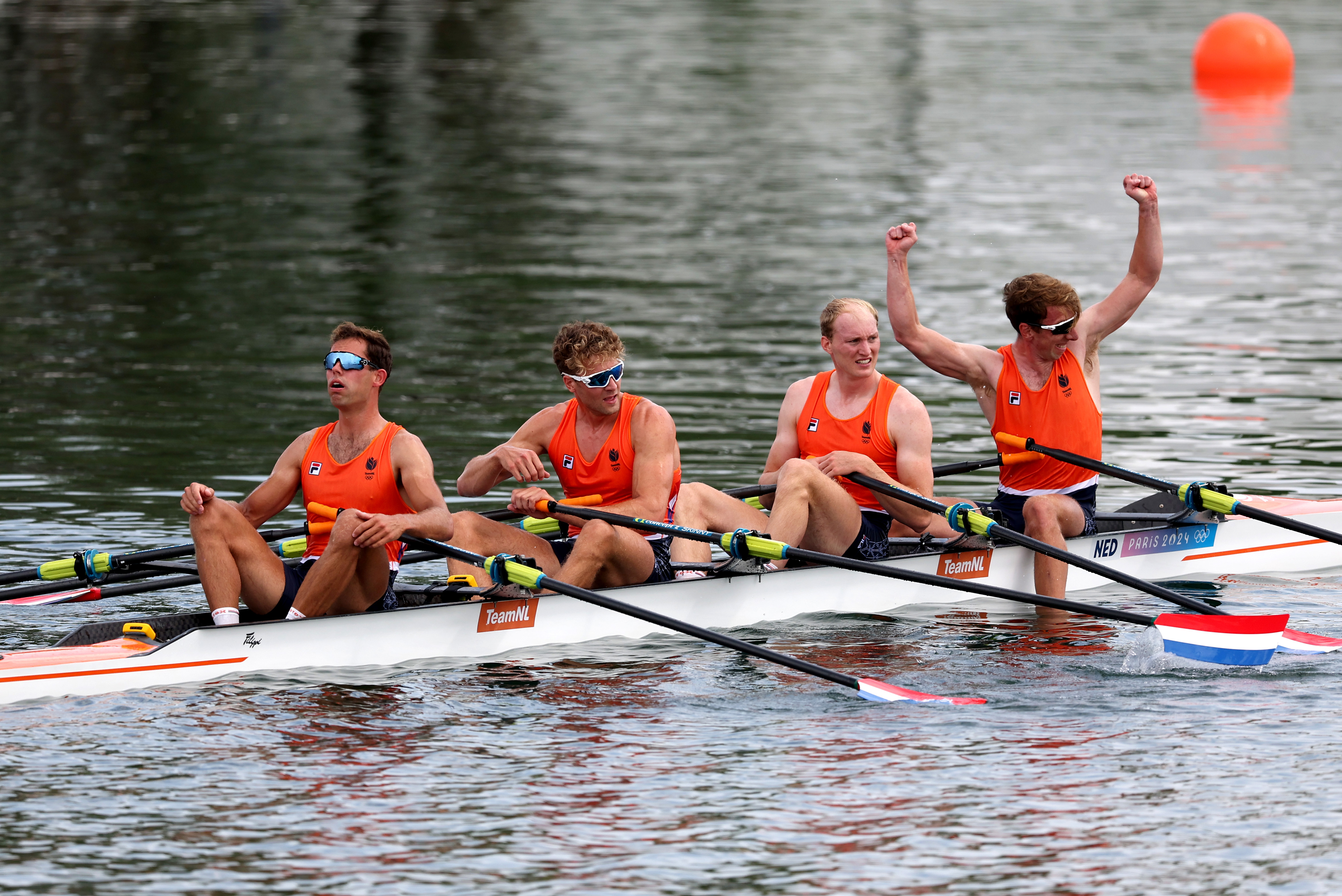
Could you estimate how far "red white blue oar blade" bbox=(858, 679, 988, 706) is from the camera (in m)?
8.55

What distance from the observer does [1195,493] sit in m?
10.8

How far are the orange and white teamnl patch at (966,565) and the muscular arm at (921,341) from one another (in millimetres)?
915

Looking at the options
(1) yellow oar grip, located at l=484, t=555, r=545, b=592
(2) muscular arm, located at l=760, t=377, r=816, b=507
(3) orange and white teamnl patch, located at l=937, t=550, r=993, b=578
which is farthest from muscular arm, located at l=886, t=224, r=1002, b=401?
(1) yellow oar grip, located at l=484, t=555, r=545, b=592

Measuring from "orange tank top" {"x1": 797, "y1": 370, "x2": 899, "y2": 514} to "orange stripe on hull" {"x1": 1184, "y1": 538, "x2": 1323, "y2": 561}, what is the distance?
212cm

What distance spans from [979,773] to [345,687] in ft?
9.49

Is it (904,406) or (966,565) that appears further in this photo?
(966,565)

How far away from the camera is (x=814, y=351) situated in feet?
61.1

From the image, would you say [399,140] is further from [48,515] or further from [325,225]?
[48,515]

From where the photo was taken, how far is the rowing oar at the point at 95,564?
920cm

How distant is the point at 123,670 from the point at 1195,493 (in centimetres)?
586

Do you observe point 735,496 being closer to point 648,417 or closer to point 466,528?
point 648,417

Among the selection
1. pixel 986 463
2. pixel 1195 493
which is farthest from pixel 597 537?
pixel 1195 493

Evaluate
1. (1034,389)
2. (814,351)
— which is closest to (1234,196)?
(814,351)

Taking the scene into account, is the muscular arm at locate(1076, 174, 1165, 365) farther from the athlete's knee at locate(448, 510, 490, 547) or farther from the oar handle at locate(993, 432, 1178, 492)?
the athlete's knee at locate(448, 510, 490, 547)
